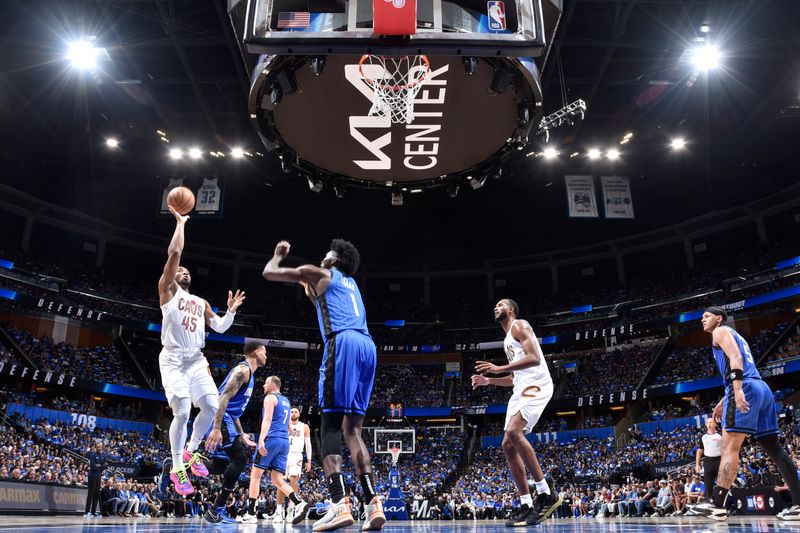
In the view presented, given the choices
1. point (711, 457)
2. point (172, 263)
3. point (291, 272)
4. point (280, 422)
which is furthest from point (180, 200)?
point (711, 457)

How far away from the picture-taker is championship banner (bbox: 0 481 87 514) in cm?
1080

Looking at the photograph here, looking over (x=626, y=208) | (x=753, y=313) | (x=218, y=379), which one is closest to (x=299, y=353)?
(x=218, y=379)

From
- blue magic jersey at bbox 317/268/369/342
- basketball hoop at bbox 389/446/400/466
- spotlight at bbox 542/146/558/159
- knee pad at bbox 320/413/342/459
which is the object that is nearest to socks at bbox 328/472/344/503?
knee pad at bbox 320/413/342/459

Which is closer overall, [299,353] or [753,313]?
[753,313]

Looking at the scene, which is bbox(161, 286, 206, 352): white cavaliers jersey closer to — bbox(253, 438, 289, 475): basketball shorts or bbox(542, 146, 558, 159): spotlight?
bbox(253, 438, 289, 475): basketball shorts

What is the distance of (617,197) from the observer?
73.9 feet

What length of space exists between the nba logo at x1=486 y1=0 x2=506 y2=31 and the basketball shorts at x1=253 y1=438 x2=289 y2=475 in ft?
20.3

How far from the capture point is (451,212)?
3045cm

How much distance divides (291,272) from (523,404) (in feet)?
10.1

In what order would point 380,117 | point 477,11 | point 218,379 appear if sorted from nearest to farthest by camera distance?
point 477,11 < point 380,117 < point 218,379

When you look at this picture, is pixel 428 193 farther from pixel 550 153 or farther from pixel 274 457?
pixel 274 457

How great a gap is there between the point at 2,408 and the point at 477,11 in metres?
23.5

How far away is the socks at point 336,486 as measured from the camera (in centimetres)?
442

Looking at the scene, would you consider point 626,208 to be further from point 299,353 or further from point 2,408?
point 2,408
